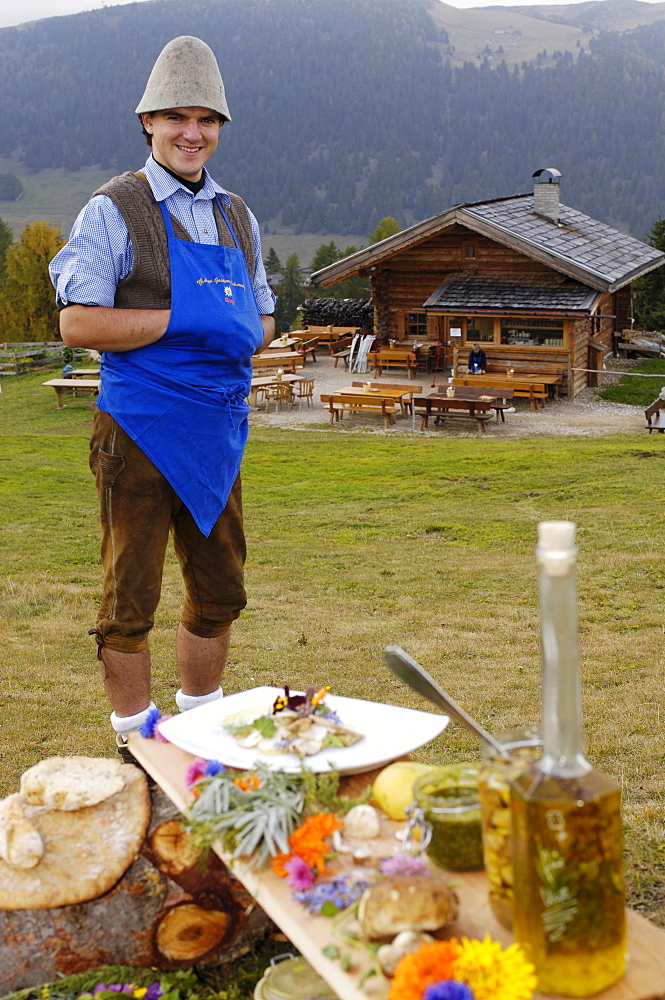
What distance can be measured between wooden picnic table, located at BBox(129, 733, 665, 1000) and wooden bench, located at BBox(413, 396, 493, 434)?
17.4 metres

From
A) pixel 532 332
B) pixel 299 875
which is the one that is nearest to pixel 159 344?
pixel 299 875

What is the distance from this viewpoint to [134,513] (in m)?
2.97

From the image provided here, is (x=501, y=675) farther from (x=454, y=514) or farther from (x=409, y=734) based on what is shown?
(x=454, y=514)

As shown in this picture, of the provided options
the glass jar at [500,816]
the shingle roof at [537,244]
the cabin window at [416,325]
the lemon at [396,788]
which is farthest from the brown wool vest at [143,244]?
the cabin window at [416,325]

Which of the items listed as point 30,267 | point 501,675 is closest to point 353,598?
point 501,675

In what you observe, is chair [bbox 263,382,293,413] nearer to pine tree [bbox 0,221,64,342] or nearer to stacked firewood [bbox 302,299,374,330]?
stacked firewood [bbox 302,299,374,330]

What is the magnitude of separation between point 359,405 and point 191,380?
57.9 ft

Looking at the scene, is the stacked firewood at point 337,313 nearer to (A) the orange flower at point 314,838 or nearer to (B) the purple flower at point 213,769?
(B) the purple flower at point 213,769

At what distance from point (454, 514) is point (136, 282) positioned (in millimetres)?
8232

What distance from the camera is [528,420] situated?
67.3 feet

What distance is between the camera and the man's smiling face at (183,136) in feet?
9.82

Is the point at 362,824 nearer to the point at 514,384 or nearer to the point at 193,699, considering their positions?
the point at 193,699

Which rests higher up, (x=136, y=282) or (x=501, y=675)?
(x=136, y=282)

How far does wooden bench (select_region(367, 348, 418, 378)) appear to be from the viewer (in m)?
25.4
